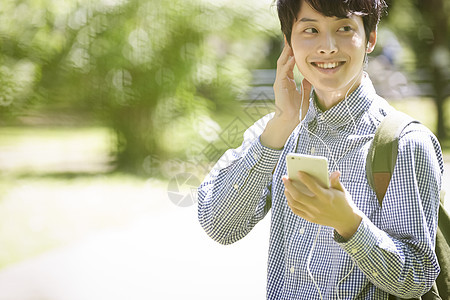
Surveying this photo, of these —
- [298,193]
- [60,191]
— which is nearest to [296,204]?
[298,193]

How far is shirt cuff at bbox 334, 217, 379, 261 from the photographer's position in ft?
3.47

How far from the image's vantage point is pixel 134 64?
9.20ft

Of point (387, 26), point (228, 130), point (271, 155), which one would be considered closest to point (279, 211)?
point (271, 155)

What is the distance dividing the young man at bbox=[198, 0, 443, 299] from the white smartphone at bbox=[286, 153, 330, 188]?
1 cm

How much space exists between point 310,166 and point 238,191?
0.38m

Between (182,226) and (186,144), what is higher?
(186,144)

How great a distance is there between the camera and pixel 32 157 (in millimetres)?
2920

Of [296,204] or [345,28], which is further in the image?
[345,28]

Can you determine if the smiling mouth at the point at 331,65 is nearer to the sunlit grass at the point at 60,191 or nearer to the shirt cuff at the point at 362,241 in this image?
the shirt cuff at the point at 362,241

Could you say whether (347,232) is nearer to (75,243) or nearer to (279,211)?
(279,211)

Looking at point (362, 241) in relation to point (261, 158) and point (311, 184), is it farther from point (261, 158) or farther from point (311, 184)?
point (261, 158)

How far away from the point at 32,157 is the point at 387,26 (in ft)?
5.60

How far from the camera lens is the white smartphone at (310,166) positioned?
3.32 feet

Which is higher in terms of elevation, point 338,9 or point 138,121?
point 338,9
